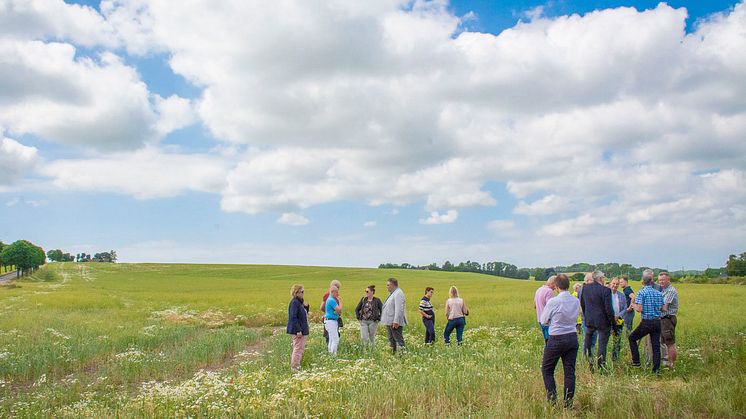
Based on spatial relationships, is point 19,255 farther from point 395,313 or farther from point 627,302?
point 627,302

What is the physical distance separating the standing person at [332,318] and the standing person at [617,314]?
639 centimetres

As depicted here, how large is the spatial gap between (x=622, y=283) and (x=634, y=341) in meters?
2.04

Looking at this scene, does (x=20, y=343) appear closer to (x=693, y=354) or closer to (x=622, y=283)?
(x=622, y=283)

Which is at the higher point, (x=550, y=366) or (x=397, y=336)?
(x=550, y=366)

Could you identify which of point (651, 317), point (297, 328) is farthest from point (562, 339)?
point (297, 328)

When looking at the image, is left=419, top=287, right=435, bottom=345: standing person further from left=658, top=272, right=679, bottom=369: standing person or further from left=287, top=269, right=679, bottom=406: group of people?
left=658, top=272, right=679, bottom=369: standing person

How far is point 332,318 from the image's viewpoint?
13.1 meters

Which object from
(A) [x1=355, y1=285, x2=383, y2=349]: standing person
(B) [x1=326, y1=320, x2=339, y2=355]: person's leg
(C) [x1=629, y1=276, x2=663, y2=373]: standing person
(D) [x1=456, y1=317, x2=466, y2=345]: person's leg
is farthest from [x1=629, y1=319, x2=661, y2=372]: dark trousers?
(B) [x1=326, y1=320, x2=339, y2=355]: person's leg

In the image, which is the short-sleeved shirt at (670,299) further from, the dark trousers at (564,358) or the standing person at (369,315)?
the standing person at (369,315)

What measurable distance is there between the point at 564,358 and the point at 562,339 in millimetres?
380

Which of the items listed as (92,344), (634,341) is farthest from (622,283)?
(92,344)

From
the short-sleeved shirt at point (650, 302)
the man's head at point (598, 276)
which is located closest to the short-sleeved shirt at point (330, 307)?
the man's head at point (598, 276)

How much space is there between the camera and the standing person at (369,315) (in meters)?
13.4

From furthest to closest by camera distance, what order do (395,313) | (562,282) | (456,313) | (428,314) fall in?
1. (428,314)
2. (456,313)
3. (395,313)
4. (562,282)
